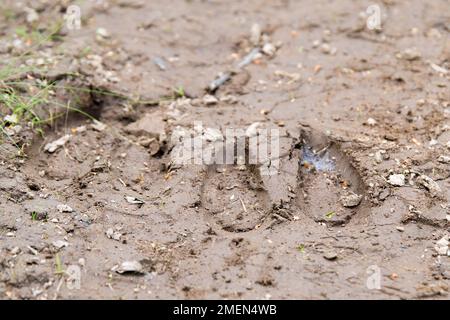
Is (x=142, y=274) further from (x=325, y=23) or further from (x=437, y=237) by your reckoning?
(x=325, y=23)

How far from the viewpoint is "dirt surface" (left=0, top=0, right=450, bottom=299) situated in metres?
2.81

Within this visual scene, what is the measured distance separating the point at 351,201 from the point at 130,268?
3.94ft

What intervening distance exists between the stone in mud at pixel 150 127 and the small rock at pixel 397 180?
1.29 metres

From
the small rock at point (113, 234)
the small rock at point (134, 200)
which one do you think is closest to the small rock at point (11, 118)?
the small rock at point (134, 200)

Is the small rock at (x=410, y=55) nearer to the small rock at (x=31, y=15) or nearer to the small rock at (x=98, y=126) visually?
the small rock at (x=98, y=126)

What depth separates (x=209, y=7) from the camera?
4688 millimetres

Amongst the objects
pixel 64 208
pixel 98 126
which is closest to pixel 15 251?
pixel 64 208

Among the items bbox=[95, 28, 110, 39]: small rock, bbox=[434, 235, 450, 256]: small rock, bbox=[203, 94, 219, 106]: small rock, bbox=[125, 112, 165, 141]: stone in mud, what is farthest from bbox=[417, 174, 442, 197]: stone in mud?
bbox=[95, 28, 110, 39]: small rock

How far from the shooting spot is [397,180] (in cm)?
322

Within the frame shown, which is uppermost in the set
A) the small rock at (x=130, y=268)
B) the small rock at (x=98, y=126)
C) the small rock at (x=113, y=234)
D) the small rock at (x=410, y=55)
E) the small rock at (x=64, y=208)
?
the small rock at (x=410, y=55)

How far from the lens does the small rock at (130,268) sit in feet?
9.18

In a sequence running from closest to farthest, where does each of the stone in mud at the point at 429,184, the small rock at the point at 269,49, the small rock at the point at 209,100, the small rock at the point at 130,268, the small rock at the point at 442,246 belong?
the small rock at the point at 130,268, the small rock at the point at 442,246, the stone in mud at the point at 429,184, the small rock at the point at 209,100, the small rock at the point at 269,49

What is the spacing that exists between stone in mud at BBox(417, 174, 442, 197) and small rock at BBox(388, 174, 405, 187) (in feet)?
0.27

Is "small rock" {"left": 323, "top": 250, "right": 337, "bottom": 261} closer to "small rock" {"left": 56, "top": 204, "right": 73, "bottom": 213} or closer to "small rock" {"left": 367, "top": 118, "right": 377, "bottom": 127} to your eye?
"small rock" {"left": 367, "top": 118, "right": 377, "bottom": 127}
